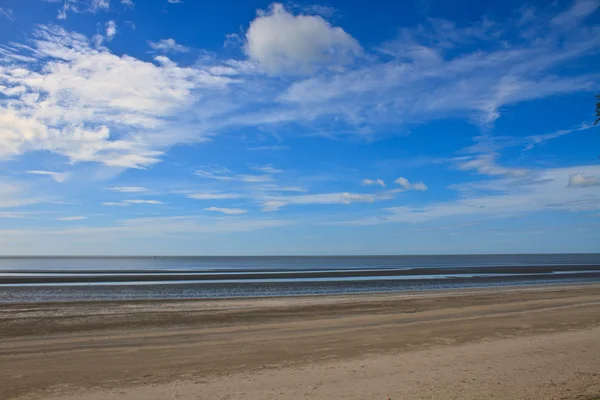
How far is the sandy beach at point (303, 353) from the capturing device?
9.71 m

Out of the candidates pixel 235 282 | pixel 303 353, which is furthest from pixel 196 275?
pixel 303 353

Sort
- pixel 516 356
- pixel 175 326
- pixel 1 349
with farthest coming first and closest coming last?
pixel 175 326
pixel 1 349
pixel 516 356

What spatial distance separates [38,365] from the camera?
39.1ft

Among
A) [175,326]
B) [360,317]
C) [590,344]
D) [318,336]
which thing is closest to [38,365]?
[175,326]

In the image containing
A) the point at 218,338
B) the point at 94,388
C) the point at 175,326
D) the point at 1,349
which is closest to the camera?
the point at 94,388

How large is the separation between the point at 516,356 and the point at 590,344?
359 centimetres

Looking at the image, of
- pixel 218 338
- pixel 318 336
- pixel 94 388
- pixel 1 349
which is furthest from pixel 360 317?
pixel 1 349

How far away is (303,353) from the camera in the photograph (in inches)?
520

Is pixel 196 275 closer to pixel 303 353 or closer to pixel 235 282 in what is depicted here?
pixel 235 282

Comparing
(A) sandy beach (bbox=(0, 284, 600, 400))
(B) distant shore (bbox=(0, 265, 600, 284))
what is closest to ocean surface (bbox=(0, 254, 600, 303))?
(B) distant shore (bbox=(0, 265, 600, 284))

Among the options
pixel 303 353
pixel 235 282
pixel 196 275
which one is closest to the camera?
pixel 303 353

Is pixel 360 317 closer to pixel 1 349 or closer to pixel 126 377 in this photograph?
pixel 126 377

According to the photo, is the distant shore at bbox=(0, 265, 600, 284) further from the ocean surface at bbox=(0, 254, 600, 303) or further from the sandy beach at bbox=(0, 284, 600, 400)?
the sandy beach at bbox=(0, 284, 600, 400)

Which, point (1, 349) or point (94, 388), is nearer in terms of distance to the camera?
point (94, 388)
